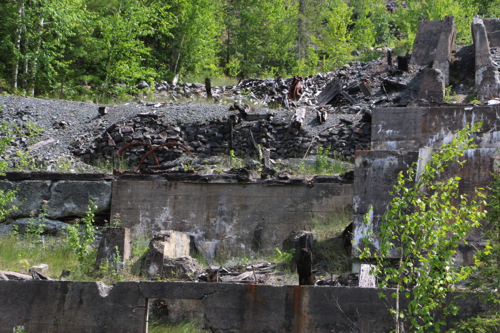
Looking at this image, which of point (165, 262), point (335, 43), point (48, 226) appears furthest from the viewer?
point (335, 43)

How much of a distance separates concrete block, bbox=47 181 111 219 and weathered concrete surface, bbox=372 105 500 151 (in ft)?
18.0

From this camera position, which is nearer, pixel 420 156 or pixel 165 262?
pixel 420 156

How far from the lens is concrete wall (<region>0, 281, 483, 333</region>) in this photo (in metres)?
5.68

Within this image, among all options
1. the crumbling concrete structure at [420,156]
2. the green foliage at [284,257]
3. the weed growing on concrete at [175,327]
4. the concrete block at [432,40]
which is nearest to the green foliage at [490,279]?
the crumbling concrete structure at [420,156]

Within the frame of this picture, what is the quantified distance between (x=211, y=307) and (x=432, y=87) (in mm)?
9970

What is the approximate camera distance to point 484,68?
47.5 feet

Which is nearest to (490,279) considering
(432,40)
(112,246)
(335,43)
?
(112,246)

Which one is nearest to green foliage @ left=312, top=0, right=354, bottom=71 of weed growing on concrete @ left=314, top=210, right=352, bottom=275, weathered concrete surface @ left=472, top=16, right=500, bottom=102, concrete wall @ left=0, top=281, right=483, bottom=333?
weathered concrete surface @ left=472, top=16, right=500, bottom=102

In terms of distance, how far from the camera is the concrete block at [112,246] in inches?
346

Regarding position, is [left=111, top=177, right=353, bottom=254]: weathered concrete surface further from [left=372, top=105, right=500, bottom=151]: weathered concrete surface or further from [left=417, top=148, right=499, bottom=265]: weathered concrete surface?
[left=417, top=148, right=499, bottom=265]: weathered concrete surface

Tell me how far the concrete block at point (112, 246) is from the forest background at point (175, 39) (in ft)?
37.4

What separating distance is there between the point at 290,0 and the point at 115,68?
19667 mm

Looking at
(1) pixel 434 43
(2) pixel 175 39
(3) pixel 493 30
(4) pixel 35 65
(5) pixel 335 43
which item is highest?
(5) pixel 335 43

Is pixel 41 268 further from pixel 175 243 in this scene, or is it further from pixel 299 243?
pixel 299 243
